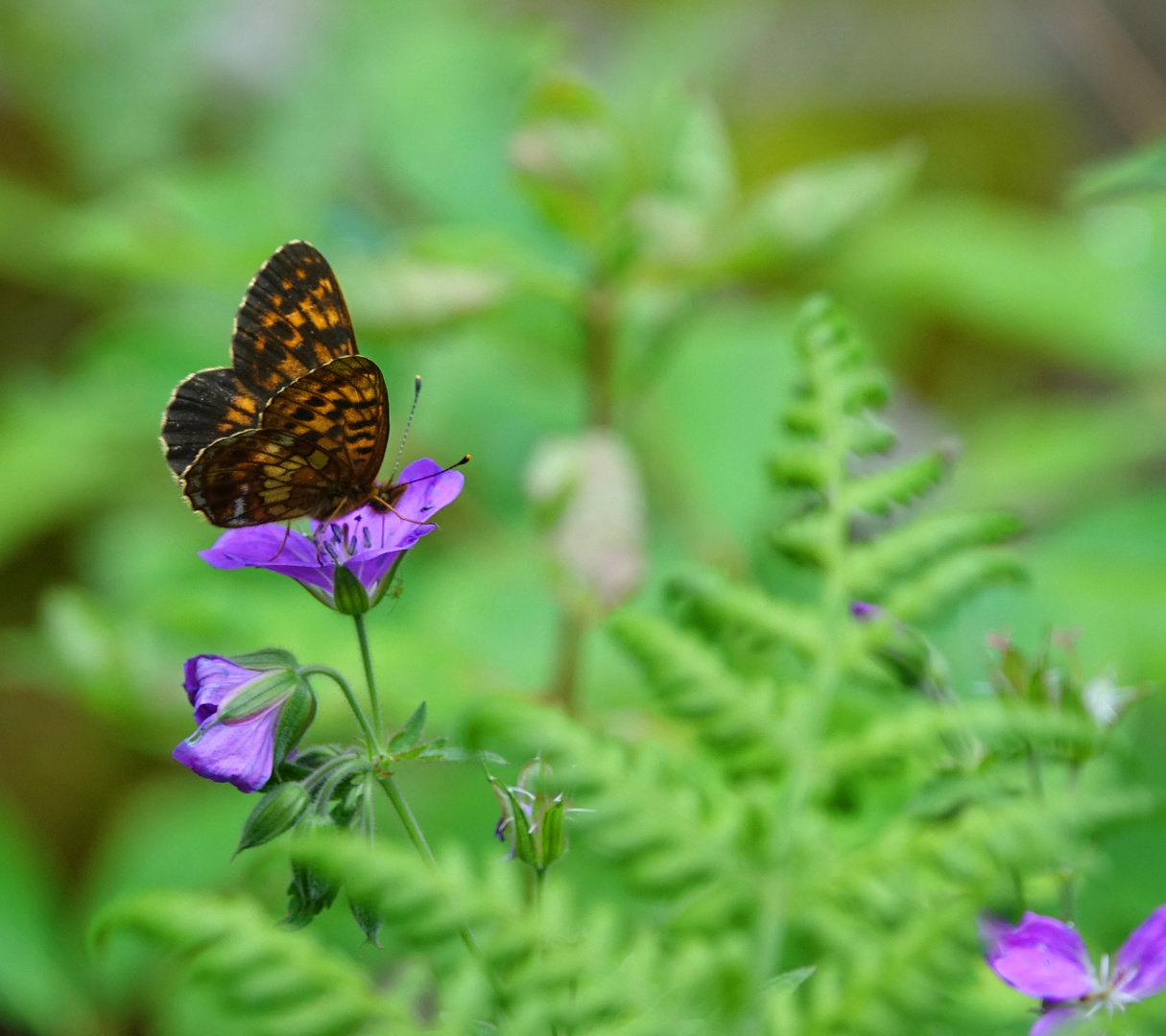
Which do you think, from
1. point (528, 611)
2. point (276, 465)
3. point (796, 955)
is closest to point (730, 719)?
point (276, 465)

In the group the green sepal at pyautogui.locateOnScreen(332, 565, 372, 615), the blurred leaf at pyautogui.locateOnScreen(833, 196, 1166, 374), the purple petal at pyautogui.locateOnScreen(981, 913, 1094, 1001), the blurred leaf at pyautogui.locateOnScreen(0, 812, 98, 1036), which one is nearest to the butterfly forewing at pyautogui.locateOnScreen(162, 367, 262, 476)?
the green sepal at pyautogui.locateOnScreen(332, 565, 372, 615)

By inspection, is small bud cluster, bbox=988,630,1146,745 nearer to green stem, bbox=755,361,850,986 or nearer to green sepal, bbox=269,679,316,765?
green stem, bbox=755,361,850,986

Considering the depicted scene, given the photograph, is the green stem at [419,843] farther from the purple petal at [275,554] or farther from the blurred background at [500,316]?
the blurred background at [500,316]

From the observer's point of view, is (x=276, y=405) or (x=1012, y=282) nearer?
(x=276, y=405)

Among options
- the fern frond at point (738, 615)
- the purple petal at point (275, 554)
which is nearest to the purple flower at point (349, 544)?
the purple petal at point (275, 554)

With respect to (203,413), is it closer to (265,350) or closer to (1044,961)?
(265,350)

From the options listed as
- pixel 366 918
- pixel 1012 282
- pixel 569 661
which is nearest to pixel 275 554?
pixel 366 918
